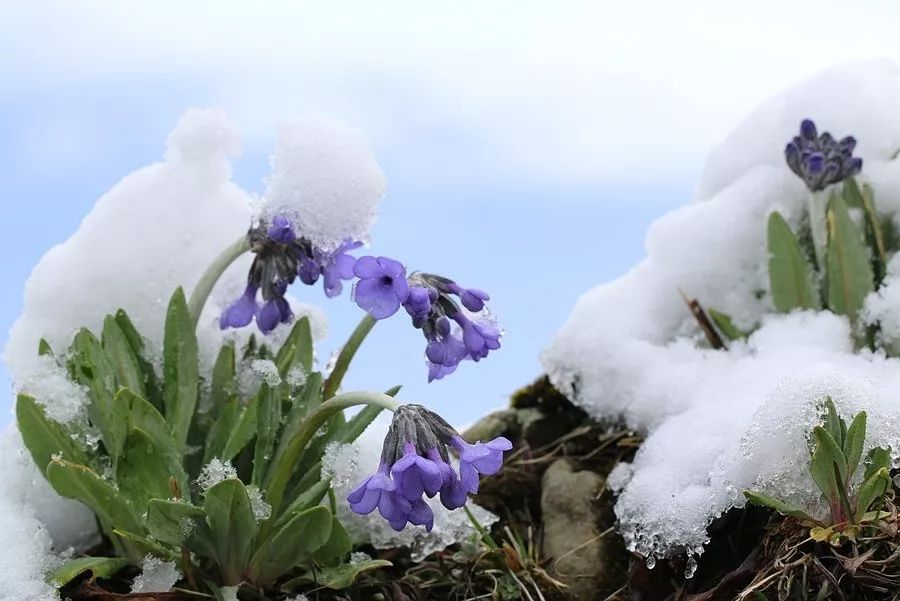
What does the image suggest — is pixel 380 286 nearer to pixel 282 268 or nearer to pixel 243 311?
pixel 282 268

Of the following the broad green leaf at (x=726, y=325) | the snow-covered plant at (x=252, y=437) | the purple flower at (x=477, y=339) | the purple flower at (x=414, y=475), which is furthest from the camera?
the broad green leaf at (x=726, y=325)

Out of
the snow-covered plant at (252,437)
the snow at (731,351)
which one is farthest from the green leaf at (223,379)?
the snow at (731,351)

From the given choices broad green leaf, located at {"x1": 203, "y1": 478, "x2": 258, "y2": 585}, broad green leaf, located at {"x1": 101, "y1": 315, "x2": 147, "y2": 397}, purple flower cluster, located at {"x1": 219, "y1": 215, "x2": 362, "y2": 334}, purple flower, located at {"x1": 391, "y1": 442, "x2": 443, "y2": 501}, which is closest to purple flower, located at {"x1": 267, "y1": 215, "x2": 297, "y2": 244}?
purple flower cluster, located at {"x1": 219, "y1": 215, "x2": 362, "y2": 334}

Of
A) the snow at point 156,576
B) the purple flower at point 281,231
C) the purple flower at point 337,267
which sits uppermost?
the purple flower at point 281,231

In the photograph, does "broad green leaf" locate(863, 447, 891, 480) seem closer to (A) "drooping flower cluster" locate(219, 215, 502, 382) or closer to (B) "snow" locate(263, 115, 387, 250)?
(A) "drooping flower cluster" locate(219, 215, 502, 382)

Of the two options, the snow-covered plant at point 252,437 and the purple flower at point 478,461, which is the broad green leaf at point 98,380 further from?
the purple flower at point 478,461

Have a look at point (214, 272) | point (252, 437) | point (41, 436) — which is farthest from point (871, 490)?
point (41, 436)

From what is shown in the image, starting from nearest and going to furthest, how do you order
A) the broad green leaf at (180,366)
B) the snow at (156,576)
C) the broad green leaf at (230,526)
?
→ the broad green leaf at (230,526) → the snow at (156,576) → the broad green leaf at (180,366)

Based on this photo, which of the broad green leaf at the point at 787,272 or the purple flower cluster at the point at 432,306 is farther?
the broad green leaf at the point at 787,272
